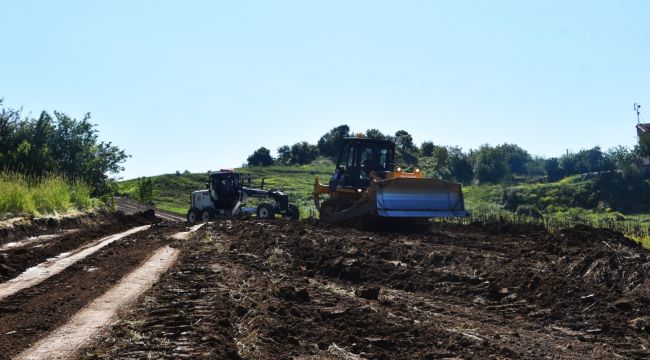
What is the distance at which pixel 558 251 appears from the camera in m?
14.5

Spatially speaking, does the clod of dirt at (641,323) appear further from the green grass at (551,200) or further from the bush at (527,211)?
the bush at (527,211)

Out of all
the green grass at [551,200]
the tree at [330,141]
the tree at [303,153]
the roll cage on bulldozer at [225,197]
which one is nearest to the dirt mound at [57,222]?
the roll cage on bulldozer at [225,197]

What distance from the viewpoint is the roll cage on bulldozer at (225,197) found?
32.6 m

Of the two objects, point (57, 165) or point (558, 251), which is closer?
point (558, 251)

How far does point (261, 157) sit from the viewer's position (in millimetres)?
96250

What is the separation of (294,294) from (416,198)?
11.3 meters

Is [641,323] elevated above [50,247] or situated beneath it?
situated beneath

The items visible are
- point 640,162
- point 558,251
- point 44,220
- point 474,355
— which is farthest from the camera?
point 640,162

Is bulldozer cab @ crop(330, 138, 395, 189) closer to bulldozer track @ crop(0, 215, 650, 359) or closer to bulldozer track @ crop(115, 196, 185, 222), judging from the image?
bulldozer track @ crop(0, 215, 650, 359)

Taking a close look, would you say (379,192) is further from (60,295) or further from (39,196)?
(39,196)

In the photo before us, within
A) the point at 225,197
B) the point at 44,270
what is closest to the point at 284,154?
the point at 225,197

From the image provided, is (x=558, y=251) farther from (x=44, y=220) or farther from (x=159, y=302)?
(x=44, y=220)

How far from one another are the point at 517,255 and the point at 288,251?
4.88 metres

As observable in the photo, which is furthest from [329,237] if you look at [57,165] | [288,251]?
[57,165]
